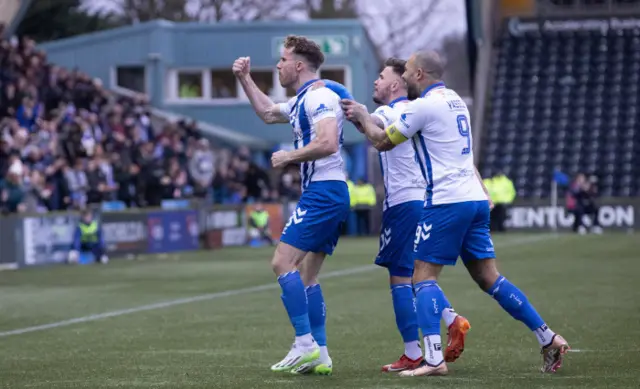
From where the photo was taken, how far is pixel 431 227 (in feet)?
28.6

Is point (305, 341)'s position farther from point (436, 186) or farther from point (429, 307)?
point (436, 186)

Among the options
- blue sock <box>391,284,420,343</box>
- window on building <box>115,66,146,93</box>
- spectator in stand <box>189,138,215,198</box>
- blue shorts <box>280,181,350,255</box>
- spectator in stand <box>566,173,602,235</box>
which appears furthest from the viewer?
window on building <box>115,66,146,93</box>

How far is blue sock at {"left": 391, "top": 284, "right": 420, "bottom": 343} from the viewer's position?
9289mm

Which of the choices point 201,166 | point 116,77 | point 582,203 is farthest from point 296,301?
point 116,77

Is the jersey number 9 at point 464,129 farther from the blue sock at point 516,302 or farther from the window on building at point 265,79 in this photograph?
the window on building at point 265,79

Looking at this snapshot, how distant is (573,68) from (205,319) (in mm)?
36217

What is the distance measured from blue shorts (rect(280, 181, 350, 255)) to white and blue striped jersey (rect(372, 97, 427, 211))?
47cm

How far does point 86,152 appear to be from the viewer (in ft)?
93.9

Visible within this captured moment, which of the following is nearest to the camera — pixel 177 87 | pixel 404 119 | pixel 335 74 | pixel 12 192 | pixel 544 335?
pixel 404 119

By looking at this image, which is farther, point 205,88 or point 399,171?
point 205,88

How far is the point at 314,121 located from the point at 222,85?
124ft

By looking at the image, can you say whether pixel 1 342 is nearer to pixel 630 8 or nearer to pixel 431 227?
pixel 431 227

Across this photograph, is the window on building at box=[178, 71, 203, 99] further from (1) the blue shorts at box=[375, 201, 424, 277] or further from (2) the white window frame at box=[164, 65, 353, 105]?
(1) the blue shorts at box=[375, 201, 424, 277]

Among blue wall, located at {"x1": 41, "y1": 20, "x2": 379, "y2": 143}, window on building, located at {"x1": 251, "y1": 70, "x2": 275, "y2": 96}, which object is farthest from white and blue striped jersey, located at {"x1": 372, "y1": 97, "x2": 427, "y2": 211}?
window on building, located at {"x1": 251, "y1": 70, "x2": 275, "y2": 96}
